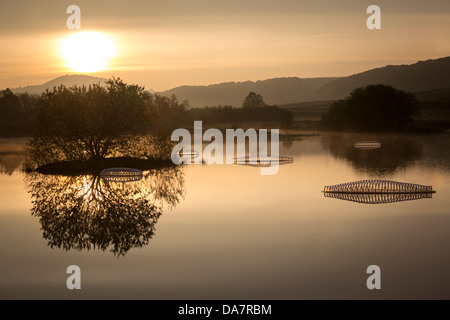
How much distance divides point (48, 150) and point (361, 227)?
39.0m

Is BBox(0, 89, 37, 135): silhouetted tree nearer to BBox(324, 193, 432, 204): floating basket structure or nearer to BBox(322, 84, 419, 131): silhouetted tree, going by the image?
BBox(322, 84, 419, 131): silhouetted tree

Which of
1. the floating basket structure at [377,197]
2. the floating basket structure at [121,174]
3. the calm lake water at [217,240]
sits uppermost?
the floating basket structure at [121,174]

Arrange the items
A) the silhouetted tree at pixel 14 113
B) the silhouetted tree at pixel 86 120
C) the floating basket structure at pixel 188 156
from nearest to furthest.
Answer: the silhouetted tree at pixel 86 120 → the floating basket structure at pixel 188 156 → the silhouetted tree at pixel 14 113

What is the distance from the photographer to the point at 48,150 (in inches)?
2256

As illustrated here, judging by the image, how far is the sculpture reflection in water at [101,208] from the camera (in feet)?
85.9

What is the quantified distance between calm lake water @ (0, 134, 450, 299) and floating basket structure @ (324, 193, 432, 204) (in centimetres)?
111

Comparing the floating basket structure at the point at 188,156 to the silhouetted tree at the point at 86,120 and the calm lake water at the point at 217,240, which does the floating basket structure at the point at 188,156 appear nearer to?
the silhouetted tree at the point at 86,120

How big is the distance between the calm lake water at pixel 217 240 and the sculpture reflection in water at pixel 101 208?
0.27 feet

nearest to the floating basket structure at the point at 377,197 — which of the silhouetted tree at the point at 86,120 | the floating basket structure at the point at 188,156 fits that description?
the silhouetted tree at the point at 86,120
